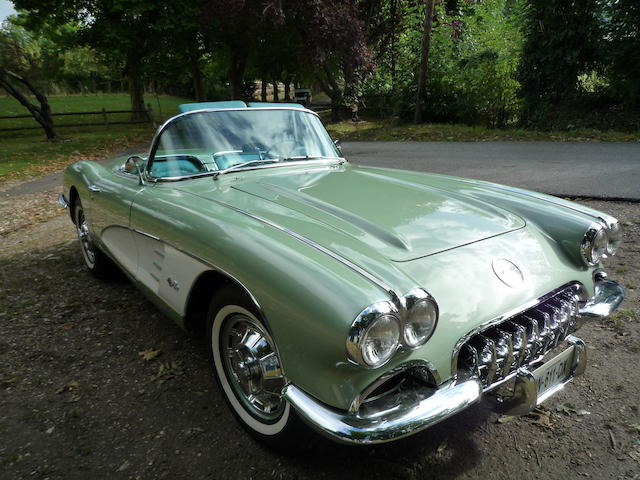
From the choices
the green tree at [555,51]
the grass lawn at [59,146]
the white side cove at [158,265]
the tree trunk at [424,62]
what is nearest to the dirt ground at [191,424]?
the white side cove at [158,265]

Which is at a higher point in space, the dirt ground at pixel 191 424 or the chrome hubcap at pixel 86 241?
the chrome hubcap at pixel 86 241

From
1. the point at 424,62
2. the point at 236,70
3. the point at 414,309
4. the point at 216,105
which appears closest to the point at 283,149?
the point at 216,105

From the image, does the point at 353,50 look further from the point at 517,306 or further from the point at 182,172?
the point at 517,306

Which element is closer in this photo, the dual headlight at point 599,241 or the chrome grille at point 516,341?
the chrome grille at point 516,341

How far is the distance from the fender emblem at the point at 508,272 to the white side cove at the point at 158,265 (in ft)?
4.23

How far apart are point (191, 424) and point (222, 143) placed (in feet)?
5.58

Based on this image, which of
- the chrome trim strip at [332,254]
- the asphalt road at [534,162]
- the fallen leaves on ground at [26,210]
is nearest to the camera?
the chrome trim strip at [332,254]

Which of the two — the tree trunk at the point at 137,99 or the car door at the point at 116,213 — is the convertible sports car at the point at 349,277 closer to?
the car door at the point at 116,213

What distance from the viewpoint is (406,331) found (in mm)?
1623

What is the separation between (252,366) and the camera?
2.05 m

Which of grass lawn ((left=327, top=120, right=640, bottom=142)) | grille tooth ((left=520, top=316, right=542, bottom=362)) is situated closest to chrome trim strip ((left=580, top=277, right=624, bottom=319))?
grille tooth ((left=520, top=316, right=542, bottom=362))

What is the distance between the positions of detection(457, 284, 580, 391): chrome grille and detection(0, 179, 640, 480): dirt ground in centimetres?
40

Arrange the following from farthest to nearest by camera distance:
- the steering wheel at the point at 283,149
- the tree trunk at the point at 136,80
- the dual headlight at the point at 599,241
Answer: the tree trunk at the point at 136,80 < the steering wheel at the point at 283,149 < the dual headlight at the point at 599,241

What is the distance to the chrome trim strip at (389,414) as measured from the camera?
1.54m
